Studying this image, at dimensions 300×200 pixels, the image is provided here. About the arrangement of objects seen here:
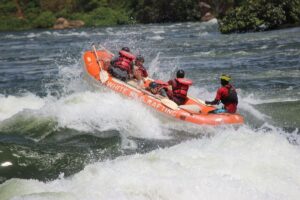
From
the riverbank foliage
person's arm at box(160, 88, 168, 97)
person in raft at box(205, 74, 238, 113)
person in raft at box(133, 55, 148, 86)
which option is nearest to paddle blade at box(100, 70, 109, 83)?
person in raft at box(133, 55, 148, 86)

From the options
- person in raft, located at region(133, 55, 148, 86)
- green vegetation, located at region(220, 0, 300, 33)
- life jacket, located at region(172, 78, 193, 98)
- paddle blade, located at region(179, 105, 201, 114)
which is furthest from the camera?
green vegetation, located at region(220, 0, 300, 33)

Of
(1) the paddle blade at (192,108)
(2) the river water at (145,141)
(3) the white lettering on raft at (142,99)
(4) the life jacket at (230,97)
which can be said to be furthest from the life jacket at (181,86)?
(4) the life jacket at (230,97)

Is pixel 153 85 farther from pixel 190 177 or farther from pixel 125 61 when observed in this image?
pixel 190 177

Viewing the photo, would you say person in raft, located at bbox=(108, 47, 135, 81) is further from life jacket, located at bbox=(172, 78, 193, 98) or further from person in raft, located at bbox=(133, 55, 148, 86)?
life jacket, located at bbox=(172, 78, 193, 98)

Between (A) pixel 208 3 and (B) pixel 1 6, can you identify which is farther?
(B) pixel 1 6

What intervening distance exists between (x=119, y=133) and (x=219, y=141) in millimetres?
2845

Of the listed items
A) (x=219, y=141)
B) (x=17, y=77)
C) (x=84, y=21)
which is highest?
(x=219, y=141)

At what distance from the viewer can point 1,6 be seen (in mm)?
68438

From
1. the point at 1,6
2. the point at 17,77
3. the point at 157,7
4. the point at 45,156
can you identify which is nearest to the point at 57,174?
the point at 45,156

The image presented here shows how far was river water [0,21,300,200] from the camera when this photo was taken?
7.55 meters

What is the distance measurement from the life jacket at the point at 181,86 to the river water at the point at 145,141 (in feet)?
2.47

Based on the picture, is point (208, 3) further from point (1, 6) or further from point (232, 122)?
point (232, 122)

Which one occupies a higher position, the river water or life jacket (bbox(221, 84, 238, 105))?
life jacket (bbox(221, 84, 238, 105))

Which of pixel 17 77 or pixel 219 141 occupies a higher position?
pixel 219 141
